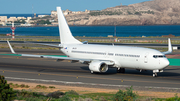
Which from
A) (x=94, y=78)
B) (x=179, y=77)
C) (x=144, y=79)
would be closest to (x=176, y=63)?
(x=179, y=77)

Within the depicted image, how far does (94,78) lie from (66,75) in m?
4.86

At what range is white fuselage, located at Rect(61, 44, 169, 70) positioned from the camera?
38.5 metres

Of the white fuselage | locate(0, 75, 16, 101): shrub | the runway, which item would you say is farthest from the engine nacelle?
locate(0, 75, 16, 101): shrub

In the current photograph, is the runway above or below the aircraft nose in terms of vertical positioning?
below

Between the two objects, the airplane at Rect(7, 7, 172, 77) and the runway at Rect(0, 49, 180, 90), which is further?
the airplane at Rect(7, 7, 172, 77)

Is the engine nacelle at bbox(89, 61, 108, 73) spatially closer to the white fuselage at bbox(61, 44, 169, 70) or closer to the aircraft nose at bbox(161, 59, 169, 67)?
the white fuselage at bbox(61, 44, 169, 70)

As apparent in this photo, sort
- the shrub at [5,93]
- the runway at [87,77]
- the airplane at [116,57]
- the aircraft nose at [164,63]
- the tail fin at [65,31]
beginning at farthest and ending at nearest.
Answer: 1. the tail fin at [65,31]
2. the airplane at [116,57]
3. the aircraft nose at [164,63]
4. the runway at [87,77]
5. the shrub at [5,93]

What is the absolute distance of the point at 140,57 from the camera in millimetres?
39281

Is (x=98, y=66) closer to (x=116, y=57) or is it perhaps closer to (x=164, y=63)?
(x=116, y=57)

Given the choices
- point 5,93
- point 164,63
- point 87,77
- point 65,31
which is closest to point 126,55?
point 164,63

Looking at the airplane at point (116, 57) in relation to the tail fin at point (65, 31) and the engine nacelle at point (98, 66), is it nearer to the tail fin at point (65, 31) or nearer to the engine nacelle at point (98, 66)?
the engine nacelle at point (98, 66)

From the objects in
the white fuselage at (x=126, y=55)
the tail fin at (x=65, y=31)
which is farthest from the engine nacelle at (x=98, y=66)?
the tail fin at (x=65, y=31)

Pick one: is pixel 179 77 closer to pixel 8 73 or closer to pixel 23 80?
pixel 23 80

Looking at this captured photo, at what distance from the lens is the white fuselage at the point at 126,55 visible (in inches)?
1515
